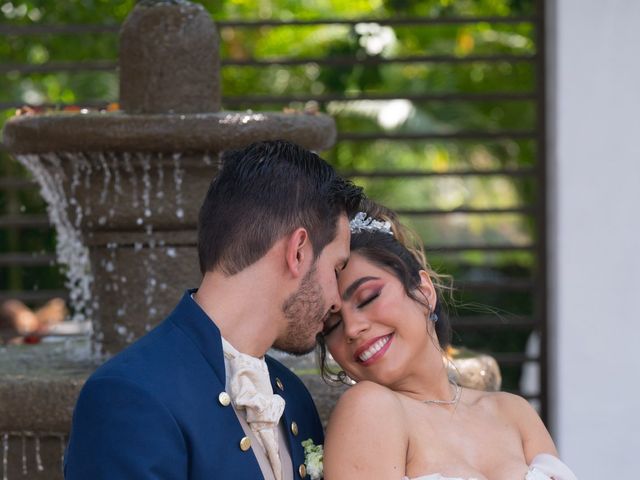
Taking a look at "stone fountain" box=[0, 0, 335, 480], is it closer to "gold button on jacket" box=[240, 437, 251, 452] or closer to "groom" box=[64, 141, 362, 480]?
"groom" box=[64, 141, 362, 480]

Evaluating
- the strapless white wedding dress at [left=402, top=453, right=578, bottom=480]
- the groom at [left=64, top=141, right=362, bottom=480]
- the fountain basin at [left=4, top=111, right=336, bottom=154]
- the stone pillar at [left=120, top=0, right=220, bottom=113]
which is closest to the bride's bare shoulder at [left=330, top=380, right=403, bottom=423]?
the groom at [left=64, top=141, right=362, bottom=480]

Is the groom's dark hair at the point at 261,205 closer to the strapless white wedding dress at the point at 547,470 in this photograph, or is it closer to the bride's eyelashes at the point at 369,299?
the bride's eyelashes at the point at 369,299

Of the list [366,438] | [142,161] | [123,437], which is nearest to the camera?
[123,437]

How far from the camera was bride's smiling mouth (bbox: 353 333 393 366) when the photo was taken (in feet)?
8.57

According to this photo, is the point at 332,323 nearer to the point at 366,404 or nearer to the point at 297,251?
the point at 366,404

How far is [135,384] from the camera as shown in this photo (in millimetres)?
2143

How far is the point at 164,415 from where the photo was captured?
215 centimetres

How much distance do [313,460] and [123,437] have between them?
57 cm

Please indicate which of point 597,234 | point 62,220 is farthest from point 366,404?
point 597,234

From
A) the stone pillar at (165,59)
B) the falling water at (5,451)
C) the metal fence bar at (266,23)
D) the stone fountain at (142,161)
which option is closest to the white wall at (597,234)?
the metal fence bar at (266,23)

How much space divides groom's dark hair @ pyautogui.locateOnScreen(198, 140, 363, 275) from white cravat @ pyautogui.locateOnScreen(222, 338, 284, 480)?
188 mm

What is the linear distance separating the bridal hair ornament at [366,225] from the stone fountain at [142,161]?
2.42ft

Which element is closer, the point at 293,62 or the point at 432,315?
the point at 432,315

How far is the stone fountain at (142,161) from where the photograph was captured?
11.3ft
